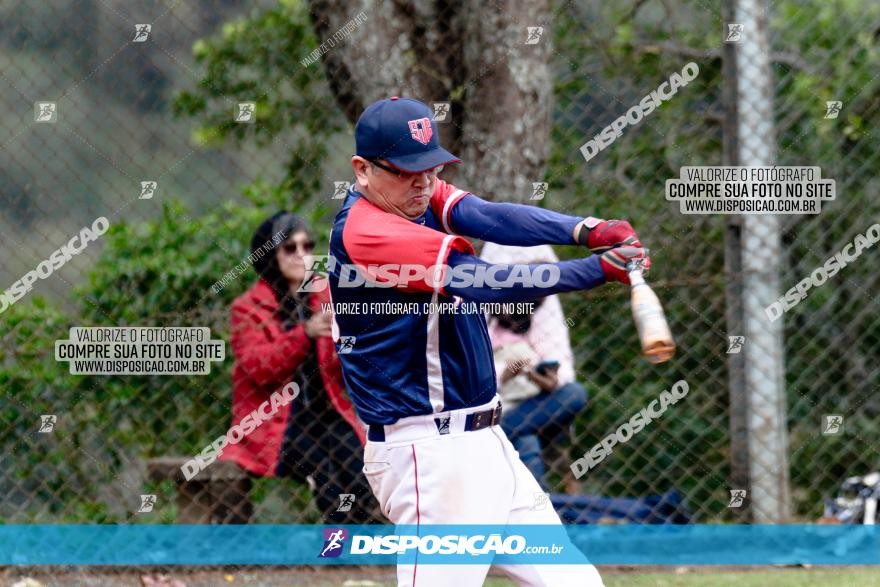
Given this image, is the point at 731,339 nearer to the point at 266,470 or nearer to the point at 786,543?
the point at 786,543

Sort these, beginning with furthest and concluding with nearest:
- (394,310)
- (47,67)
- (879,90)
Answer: (879,90), (47,67), (394,310)

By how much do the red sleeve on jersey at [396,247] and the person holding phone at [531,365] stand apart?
1696 millimetres

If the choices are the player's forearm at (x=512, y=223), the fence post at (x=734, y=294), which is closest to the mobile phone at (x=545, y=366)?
the fence post at (x=734, y=294)

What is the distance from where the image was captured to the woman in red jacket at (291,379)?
461 cm

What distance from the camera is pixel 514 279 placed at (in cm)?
286

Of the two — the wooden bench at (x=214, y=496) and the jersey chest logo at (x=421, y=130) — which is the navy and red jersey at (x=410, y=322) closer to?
the jersey chest logo at (x=421, y=130)

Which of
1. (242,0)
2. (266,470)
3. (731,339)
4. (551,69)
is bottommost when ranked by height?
(266,470)

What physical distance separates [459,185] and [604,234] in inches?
76.9

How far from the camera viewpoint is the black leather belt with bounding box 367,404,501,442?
3119mm

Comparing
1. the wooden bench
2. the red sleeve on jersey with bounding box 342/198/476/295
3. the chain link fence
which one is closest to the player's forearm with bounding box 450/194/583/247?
the red sleeve on jersey with bounding box 342/198/476/295

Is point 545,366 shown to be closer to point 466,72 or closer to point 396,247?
point 466,72

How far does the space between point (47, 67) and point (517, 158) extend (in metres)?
1.90

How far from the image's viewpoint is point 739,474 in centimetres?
498

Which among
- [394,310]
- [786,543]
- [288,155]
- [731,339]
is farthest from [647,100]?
[394,310]
